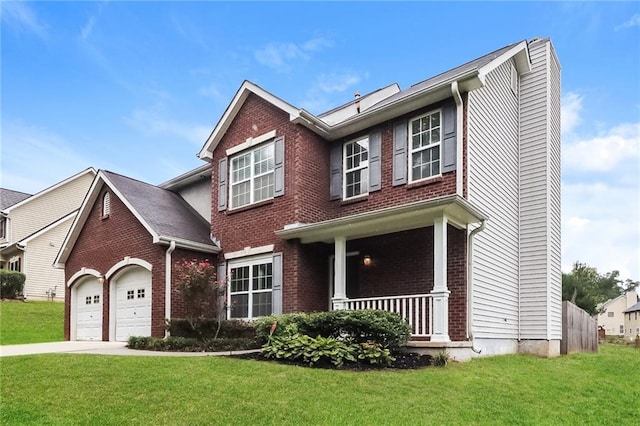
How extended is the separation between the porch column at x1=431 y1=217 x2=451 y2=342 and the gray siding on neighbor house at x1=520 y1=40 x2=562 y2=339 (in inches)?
188

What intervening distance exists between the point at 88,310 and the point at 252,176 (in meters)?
7.48

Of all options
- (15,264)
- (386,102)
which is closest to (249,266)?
(386,102)

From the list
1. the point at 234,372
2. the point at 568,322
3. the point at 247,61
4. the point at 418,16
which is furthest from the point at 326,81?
the point at 234,372

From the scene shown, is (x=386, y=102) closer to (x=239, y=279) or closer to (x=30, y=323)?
(x=239, y=279)

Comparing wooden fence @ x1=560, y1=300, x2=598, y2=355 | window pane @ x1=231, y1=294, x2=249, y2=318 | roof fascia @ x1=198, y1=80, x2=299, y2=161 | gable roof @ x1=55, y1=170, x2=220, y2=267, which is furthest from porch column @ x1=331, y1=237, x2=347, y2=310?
wooden fence @ x1=560, y1=300, x2=598, y2=355

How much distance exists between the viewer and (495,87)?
12.8 m

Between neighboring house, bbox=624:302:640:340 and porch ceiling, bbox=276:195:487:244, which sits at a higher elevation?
porch ceiling, bbox=276:195:487:244

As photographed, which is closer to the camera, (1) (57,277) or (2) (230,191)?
(2) (230,191)

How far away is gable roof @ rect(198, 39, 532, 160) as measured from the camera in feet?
36.1

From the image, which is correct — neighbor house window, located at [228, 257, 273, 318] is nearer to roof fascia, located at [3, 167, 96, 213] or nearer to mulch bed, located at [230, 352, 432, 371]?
mulch bed, located at [230, 352, 432, 371]

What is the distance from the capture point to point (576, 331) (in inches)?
619

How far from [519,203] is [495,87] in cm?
339

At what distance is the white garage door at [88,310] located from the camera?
16.0 meters

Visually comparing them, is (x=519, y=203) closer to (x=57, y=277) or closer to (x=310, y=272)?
(x=310, y=272)
